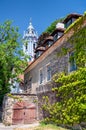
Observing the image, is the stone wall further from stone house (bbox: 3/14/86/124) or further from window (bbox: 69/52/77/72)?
window (bbox: 69/52/77/72)

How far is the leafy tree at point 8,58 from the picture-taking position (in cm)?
2522

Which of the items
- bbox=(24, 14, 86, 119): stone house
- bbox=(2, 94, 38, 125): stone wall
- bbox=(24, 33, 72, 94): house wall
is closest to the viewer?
bbox=(24, 14, 86, 119): stone house

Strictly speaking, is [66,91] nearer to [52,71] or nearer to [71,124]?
[71,124]

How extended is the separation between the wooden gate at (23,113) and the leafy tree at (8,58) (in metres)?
4.55

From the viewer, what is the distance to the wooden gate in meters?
20.1

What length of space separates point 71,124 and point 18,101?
7.31 metres

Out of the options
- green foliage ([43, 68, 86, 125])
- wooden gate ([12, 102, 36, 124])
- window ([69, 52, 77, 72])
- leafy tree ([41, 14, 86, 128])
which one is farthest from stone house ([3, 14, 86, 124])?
green foliage ([43, 68, 86, 125])

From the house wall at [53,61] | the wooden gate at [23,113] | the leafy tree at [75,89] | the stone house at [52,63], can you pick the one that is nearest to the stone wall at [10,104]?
the wooden gate at [23,113]

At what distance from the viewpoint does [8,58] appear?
83.3ft

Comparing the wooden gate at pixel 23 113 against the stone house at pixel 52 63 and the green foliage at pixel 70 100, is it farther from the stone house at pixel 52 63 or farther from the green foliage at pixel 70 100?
the green foliage at pixel 70 100

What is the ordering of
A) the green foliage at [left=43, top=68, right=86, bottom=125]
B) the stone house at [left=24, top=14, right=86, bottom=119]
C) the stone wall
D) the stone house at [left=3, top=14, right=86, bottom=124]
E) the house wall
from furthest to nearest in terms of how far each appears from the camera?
the stone wall, the stone house at [left=3, top=14, right=86, bottom=124], the house wall, the stone house at [left=24, top=14, right=86, bottom=119], the green foliage at [left=43, top=68, right=86, bottom=125]

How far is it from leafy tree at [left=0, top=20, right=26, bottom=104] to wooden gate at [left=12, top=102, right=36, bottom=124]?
455cm

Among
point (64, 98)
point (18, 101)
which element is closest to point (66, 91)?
point (64, 98)

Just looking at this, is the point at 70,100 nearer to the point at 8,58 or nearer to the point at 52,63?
the point at 52,63
